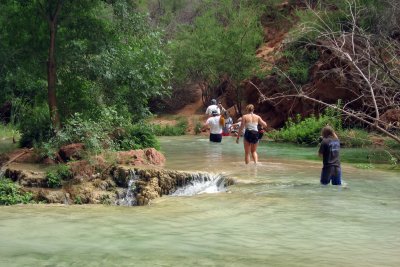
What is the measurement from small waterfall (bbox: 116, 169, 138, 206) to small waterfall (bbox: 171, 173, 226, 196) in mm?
960

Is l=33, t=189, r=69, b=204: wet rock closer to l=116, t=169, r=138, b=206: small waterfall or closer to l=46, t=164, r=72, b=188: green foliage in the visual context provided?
l=46, t=164, r=72, b=188: green foliage

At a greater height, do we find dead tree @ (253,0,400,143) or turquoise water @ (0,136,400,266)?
dead tree @ (253,0,400,143)

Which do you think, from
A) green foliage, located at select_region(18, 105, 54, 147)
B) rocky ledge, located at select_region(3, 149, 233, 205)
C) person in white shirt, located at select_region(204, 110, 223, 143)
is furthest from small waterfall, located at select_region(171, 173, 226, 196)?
person in white shirt, located at select_region(204, 110, 223, 143)

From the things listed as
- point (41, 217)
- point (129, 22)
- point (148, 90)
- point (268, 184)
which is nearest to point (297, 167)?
point (268, 184)

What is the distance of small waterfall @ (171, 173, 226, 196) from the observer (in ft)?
46.0

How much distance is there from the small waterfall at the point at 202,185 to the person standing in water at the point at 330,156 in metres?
2.35

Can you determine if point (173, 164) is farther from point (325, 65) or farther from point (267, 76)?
point (267, 76)

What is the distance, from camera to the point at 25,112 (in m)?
18.6

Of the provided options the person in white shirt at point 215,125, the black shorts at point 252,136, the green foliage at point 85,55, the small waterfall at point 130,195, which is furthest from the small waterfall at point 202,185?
the person in white shirt at point 215,125

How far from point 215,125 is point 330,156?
8864mm

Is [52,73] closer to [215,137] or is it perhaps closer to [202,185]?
[202,185]

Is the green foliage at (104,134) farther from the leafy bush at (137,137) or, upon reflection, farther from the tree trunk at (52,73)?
the tree trunk at (52,73)

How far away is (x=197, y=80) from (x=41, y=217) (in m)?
33.7

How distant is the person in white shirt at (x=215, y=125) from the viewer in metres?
21.2
